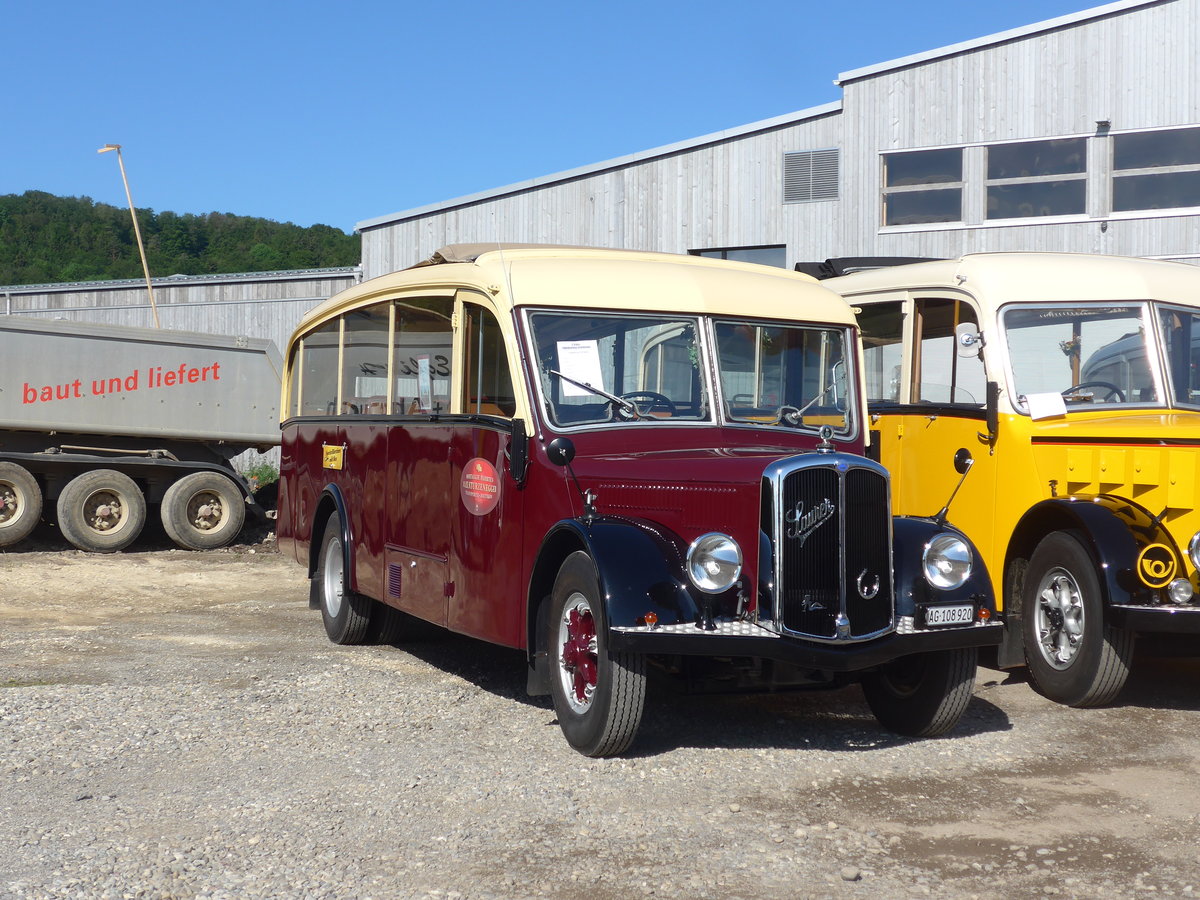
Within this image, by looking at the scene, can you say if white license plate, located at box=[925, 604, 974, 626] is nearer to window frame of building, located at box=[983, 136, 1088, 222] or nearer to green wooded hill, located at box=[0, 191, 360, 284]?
window frame of building, located at box=[983, 136, 1088, 222]

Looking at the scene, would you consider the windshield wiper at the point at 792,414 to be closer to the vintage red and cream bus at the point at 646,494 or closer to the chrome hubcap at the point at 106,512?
the vintage red and cream bus at the point at 646,494

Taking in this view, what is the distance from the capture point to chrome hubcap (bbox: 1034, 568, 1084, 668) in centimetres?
702

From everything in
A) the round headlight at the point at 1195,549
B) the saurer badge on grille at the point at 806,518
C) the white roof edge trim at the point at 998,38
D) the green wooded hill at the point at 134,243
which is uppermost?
the green wooded hill at the point at 134,243

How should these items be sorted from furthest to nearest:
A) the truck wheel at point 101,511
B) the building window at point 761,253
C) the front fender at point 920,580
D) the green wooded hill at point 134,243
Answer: the green wooded hill at point 134,243 < the building window at point 761,253 < the truck wheel at point 101,511 < the front fender at point 920,580

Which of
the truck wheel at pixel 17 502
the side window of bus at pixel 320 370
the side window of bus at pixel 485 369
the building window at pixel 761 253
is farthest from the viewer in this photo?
the building window at pixel 761 253

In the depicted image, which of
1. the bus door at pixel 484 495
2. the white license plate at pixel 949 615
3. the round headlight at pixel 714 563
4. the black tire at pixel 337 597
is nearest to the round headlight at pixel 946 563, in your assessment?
the white license plate at pixel 949 615

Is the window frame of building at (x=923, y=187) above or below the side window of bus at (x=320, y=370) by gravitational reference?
above

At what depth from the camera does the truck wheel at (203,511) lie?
652 inches

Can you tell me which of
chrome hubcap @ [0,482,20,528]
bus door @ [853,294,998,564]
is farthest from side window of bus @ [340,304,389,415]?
chrome hubcap @ [0,482,20,528]

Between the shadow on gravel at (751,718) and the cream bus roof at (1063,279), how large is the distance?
8.08ft

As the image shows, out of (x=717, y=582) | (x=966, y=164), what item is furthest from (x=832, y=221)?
(x=717, y=582)

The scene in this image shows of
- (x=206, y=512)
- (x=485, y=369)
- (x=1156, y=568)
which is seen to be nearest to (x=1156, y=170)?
(x=206, y=512)

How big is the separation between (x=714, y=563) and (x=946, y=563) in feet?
3.81

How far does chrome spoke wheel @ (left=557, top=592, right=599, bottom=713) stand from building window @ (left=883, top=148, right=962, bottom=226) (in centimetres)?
1591
